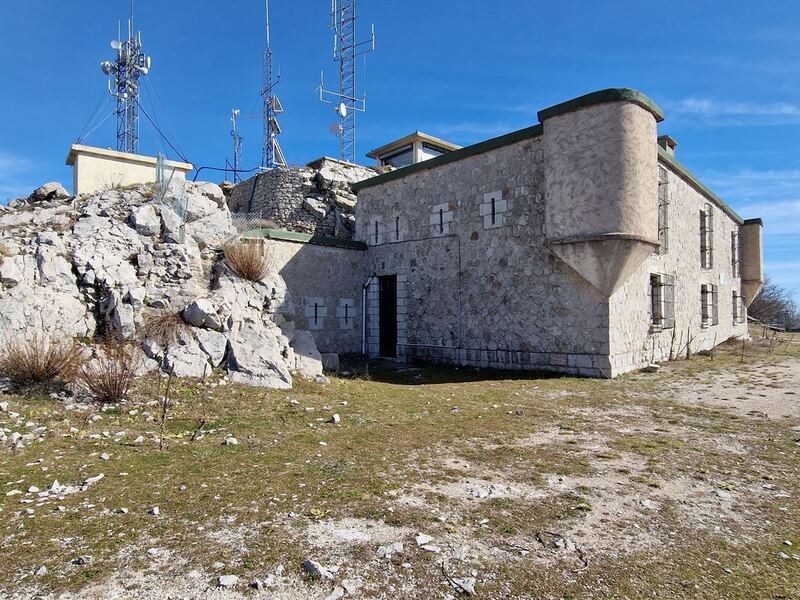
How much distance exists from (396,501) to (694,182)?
16.9 m

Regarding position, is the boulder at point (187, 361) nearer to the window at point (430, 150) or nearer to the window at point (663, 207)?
the window at point (663, 207)

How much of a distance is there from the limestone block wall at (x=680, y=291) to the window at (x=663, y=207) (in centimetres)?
17

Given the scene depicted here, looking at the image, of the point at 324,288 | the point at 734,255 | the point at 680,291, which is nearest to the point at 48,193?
the point at 324,288

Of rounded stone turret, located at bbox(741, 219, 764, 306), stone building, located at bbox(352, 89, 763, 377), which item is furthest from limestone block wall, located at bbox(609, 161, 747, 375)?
rounded stone turret, located at bbox(741, 219, 764, 306)

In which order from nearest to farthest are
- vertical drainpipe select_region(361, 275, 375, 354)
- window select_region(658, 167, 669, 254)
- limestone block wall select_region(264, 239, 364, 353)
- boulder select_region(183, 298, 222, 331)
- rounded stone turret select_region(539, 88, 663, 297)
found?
1. boulder select_region(183, 298, 222, 331)
2. rounded stone turret select_region(539, 88, 663, 297)
3. window select_region(658, 167, 669, 254)
4. limestone block wall select_region(264, 239, 364, 353)
5. vertical drainpipe select_region(361, 275, 375, 354)

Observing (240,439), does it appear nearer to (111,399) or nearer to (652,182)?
(111,399)

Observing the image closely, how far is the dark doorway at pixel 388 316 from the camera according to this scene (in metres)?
15.8

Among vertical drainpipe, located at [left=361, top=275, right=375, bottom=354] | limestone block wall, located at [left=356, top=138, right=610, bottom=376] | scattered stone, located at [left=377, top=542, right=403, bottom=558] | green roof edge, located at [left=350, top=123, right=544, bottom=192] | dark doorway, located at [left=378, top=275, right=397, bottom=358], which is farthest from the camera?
vertical drainpipe, located at [left=361, top=275, right=375, bottom=354]

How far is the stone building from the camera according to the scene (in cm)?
1090

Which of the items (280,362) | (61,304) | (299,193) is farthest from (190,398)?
(299,193)

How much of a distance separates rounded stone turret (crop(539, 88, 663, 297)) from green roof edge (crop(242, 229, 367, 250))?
22.3ft

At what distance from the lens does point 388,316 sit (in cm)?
1595

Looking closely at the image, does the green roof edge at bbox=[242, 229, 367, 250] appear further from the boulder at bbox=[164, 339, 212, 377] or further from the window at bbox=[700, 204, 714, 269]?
the window at bbox=[700, 204, 714, 269]

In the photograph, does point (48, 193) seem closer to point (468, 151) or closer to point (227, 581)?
point (468, 151)
